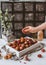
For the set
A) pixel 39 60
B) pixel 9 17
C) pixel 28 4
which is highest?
pixel 28 4

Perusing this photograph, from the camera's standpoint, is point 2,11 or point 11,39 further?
point 2,11

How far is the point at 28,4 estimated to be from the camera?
6.70 ft

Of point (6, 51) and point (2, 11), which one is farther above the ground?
point (2, 11)

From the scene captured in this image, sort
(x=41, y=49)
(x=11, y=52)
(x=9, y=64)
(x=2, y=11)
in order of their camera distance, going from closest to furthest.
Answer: (x=9, y=64) < (x=11, y=52) < (x=41, y=49) < (x=2, y=11)

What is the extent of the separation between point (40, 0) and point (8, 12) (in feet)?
1.17

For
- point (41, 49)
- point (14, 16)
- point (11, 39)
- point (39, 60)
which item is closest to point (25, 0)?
point (14, 16)

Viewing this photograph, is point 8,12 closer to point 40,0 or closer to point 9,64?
point 40,0

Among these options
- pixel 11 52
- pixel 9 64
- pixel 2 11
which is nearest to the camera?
pixel 9 64

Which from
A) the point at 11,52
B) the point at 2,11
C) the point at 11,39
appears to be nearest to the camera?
the point at 11,52

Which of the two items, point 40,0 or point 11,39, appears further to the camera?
point 40,0

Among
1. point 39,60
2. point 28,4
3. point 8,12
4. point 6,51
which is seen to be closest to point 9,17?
point 8,12

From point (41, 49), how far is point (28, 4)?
601 millimetres

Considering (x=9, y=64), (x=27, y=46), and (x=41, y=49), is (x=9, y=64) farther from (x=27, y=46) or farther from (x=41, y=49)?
(x=41, y=49)

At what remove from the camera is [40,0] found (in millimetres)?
2051
